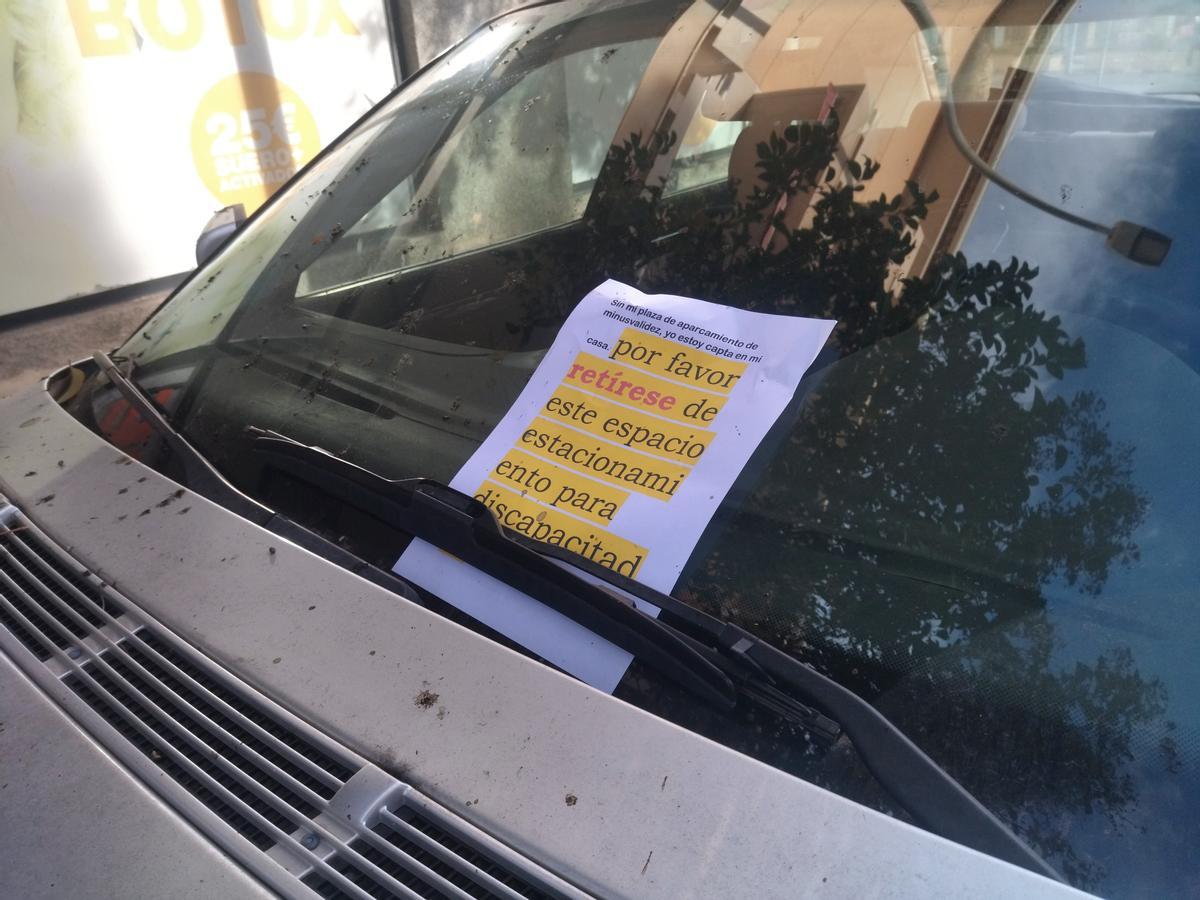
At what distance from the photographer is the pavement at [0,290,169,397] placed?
15.5ft

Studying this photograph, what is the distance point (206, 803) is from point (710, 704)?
54 cm

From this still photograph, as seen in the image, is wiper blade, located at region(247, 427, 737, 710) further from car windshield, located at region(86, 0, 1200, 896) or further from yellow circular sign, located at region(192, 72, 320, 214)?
yellow circular sign, located at region(192, 72, 320, 214)

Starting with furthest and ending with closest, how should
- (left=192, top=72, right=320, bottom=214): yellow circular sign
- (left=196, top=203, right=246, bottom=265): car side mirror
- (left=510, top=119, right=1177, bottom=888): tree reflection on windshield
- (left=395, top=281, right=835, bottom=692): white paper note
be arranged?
(left=192, top=72, right=320, bottom=214): yellow circular sign → (left=196, top=203, right=246, bottom=265): car side mirror → (left=395, top=281, right=835, bottom=692): white paper note → (left=510, top=119, right=1177, bottom=888): tree reflection on windshield

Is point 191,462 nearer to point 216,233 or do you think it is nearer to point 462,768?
point 462,768

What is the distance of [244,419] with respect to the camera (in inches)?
60.6

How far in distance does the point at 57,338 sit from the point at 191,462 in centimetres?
412

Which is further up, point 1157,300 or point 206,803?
point 1157,300

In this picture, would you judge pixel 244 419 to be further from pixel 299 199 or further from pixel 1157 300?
pixel 1157 300

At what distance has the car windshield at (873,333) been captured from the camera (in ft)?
3.26

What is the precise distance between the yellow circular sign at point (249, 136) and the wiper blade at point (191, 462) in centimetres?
420

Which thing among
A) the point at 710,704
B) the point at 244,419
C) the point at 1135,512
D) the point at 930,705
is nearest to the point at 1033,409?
the point at 1135,512

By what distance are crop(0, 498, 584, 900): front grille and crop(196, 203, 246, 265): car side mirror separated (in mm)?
1008

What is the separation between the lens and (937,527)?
1.11 meters

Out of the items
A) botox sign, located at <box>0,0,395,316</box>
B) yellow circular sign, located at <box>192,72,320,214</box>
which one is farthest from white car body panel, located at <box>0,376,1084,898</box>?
yellow circular sign, located at <box>192,72,320,214</box>
